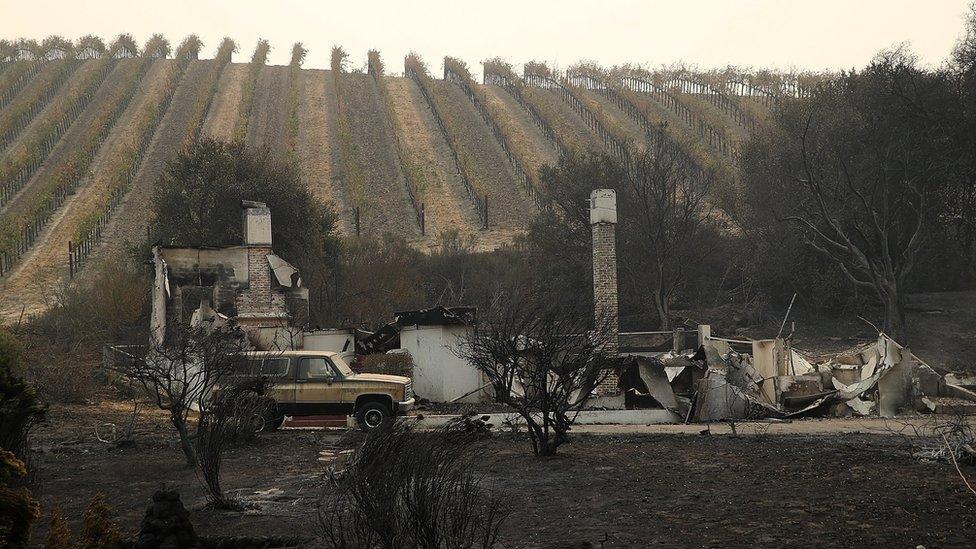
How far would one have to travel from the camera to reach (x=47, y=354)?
2712 centimetres

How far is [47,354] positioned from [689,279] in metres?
26.3

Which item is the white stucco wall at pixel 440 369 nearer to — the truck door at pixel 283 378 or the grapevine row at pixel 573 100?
the truck door at pixel 283 378

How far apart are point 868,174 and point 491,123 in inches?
1584

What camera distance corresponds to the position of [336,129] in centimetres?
6906

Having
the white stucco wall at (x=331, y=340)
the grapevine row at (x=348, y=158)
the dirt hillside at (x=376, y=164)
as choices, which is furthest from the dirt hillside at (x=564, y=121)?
the white stucco wall at (x=331, y=340)

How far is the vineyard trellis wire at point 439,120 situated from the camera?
184 ft

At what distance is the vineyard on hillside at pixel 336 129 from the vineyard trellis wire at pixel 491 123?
21 cm

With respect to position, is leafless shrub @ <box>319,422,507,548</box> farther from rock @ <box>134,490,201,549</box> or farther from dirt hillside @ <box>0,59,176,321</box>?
dirt hillside @ <box>0,59,176,321</box>

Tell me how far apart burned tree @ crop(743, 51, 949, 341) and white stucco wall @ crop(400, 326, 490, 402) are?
1223cm

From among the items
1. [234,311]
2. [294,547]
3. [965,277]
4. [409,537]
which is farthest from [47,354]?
[965,277]

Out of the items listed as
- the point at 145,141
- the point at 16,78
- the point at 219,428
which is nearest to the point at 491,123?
the point at 145,141

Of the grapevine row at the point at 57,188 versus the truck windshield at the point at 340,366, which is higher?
the grapevine row at the point at 57,188

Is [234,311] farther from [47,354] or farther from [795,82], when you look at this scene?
[795,82]

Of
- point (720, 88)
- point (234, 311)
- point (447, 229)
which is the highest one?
point (720, 88)
